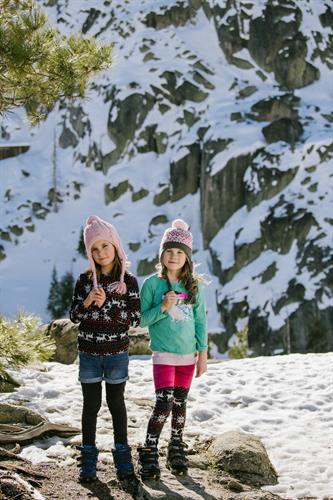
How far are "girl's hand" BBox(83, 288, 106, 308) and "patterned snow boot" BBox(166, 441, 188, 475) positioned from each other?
1574 millimetres

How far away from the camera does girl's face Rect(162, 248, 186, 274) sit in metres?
5.52

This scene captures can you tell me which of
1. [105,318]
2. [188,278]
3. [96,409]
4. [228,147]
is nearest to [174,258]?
[188,278]

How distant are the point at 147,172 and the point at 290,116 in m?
17.3

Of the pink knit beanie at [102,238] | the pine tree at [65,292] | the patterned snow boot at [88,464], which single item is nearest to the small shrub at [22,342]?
the pink knit beanie at [102,238]

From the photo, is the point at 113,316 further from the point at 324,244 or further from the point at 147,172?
the point at 147,172

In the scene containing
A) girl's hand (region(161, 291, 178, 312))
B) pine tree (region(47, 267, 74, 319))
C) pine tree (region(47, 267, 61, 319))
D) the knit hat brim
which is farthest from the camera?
pine tree (region(47, 267, 61, 319))

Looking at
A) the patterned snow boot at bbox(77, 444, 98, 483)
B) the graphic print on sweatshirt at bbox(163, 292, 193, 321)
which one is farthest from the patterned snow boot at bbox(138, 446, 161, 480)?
the graphic print on sweatshirt at bbox(163, 292, 193, 321)

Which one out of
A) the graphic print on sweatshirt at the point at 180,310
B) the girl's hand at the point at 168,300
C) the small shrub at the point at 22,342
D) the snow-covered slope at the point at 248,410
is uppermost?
the girl's hand at the point at 168,300

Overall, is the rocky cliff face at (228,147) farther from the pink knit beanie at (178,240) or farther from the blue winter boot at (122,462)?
the blue winter boot at (122,462)

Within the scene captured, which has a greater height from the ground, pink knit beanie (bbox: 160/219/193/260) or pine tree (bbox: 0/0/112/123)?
pine tree (bbox: 0/0/112/123)

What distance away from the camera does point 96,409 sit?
16.9 ft

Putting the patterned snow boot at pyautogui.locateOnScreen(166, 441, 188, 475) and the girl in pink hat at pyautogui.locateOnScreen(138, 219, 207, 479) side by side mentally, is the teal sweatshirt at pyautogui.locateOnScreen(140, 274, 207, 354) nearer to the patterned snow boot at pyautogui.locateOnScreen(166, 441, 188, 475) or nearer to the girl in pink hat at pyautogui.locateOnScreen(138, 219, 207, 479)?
the girl in pink hat at pyautogui.locateOnScreen(138, 219, 207, 479)

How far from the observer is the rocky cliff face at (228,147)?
48125 mm

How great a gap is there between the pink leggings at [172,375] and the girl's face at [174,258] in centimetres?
89
